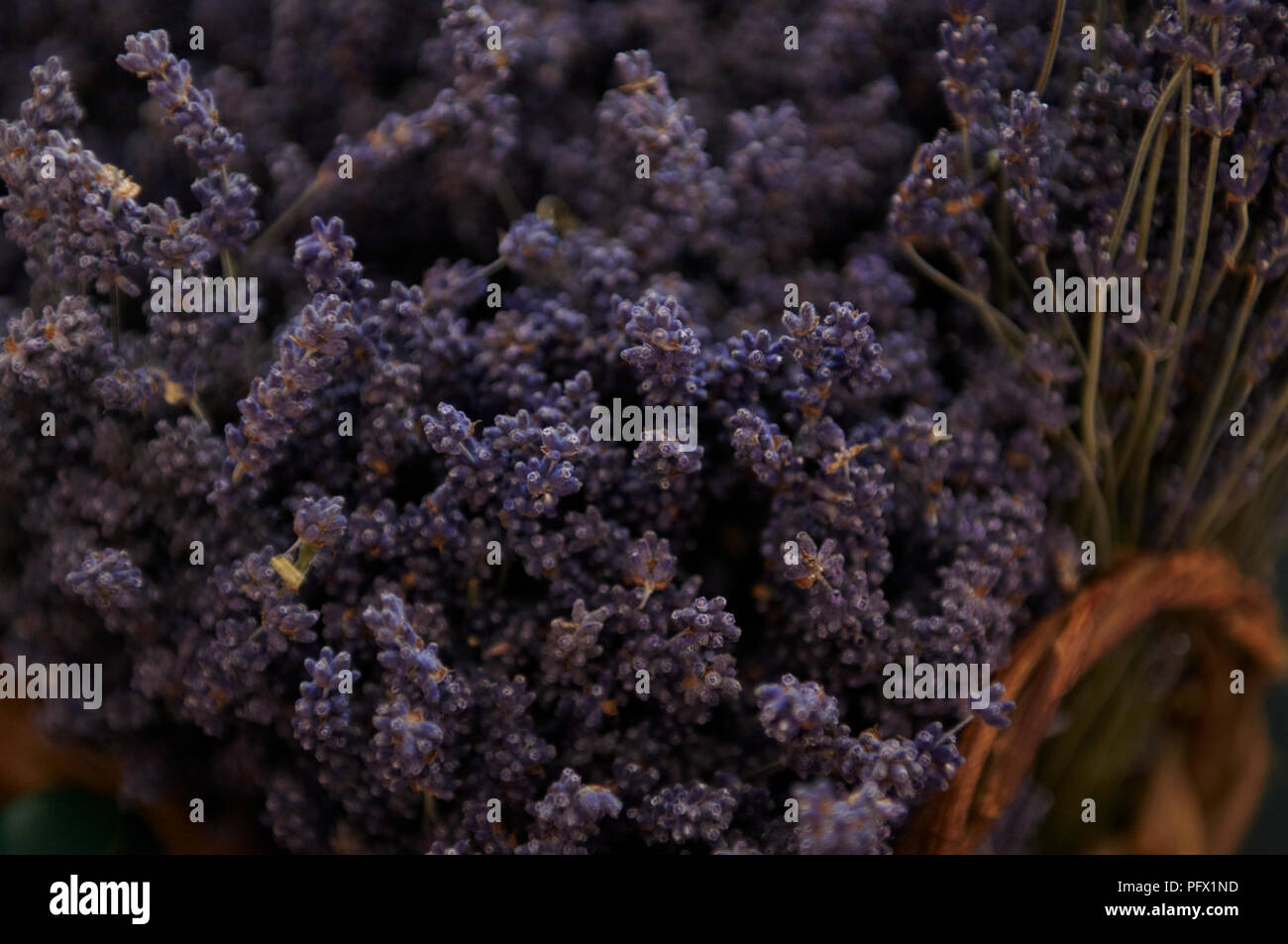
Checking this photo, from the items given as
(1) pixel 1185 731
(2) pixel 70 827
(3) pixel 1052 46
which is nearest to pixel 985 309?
(3) pixel 1052 46

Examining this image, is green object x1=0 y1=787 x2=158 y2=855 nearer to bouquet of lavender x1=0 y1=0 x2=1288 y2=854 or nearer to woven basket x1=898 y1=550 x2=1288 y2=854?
bouquet of lavender x1=0 y1=0 x2=1288 y2=854

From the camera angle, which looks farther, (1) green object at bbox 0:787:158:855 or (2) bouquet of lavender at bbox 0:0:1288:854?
(1) green object at bbox 0:787:158:855

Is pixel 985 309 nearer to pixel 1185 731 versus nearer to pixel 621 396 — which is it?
pixel 621 396

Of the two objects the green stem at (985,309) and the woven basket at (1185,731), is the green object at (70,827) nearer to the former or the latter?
the woven basket at (1185,731)

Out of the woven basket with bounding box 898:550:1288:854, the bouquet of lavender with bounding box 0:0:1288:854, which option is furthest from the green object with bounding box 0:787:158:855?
the woven basket with bounding box 898:550:1288:854
